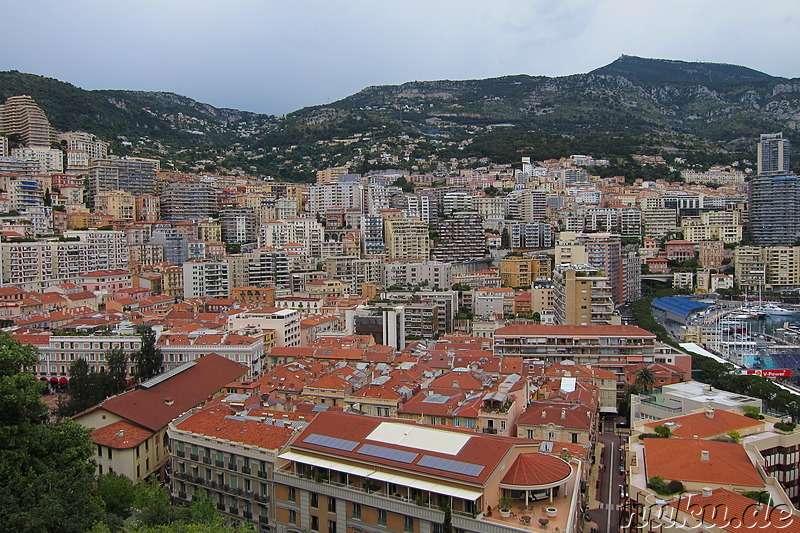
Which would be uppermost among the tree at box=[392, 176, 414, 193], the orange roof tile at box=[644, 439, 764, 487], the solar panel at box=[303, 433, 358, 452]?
the tree at box=[392, 176, 414, 193]

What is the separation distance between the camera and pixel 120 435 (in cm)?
2347

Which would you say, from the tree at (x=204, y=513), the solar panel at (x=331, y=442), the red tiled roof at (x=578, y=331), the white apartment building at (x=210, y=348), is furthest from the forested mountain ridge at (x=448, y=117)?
the tree at (x=204, y=513)

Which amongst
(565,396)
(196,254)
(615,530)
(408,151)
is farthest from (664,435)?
(408,151)

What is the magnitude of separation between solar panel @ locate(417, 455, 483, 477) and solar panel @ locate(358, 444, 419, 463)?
1.24 ft

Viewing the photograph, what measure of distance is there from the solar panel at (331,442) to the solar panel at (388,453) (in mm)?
404

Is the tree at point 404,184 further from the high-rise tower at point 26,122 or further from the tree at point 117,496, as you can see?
the tree at point 117,496

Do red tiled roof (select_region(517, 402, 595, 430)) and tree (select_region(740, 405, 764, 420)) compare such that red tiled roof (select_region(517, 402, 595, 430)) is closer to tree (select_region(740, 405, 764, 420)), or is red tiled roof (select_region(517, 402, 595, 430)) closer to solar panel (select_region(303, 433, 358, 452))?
tree (select_region(740, 405, 764, 420))

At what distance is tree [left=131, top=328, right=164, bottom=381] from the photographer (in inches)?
1369

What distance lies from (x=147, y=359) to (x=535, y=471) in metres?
25.0

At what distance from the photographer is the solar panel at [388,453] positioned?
17.3 meters

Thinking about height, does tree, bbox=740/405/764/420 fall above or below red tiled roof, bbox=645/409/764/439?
below

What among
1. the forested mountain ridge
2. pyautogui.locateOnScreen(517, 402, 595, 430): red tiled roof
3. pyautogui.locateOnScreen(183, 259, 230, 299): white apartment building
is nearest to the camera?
pyautogui.locateOnScreen(517, 402, 595, 430): red tiled roof

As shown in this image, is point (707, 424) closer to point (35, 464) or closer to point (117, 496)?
point (117, 496)

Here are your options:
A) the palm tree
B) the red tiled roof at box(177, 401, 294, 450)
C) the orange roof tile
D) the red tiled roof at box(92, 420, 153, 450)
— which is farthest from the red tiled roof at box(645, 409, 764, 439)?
the red tiled roof at box(92, 420, 153, 450)
